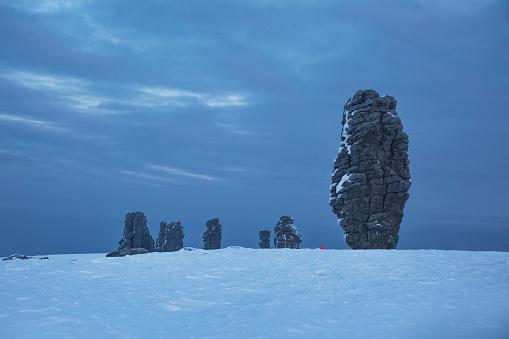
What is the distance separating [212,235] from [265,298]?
2968 inches

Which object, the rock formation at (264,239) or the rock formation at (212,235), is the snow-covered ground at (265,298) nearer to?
the rock formation at (212,235)

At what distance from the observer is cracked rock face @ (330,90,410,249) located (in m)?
40.4

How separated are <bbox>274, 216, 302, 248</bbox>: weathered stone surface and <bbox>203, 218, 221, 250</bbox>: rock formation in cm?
1567

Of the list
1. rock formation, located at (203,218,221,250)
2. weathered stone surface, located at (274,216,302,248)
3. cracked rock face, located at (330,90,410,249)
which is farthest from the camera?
rock formation, located at (203,218,221,250)

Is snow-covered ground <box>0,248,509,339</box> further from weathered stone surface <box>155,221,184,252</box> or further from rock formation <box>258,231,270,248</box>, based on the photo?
weathered stone surface <box>155,221,184,252</box>

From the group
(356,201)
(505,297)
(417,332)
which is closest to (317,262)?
(505,297)

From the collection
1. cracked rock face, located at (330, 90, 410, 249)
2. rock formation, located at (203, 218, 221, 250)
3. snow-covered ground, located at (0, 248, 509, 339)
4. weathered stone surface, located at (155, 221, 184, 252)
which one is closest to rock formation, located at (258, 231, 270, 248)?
rock formation, located at (203, 218, 221, 250)

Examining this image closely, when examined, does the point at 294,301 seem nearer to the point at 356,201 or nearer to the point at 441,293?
the point at 441,293

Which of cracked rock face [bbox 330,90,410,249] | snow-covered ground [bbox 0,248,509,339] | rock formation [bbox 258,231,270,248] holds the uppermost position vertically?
cracked rock face [bbox 330,90,410,249]

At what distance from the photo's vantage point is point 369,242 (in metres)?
40.1

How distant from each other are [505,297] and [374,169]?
93.3 ft

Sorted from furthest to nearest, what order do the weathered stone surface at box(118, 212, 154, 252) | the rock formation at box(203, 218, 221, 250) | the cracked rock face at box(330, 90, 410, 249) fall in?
the rock formation at box(203, 218, 221, 250)
the weathered stone surface at box(118, 212, 154, 252)
the cracked rock face at box(330, 90, 410, 249)


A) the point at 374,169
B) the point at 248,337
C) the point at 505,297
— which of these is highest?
the point at 374,169

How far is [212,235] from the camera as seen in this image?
87750 millimetres
